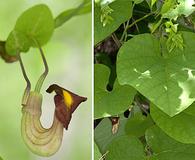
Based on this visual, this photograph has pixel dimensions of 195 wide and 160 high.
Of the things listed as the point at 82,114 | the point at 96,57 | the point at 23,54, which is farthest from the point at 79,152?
the point at 96,57

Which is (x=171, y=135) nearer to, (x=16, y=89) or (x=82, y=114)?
(x=82, y=114)

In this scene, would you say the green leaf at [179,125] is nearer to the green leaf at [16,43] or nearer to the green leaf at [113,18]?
the green leaf at [113,18]

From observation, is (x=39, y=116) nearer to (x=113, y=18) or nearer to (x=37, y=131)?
(x=37, y=131)

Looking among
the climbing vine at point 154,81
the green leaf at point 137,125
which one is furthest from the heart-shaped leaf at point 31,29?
the green leaf at point 137,125

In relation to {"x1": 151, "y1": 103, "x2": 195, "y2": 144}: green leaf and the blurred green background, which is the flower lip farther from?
{"x1": 151, "y1": 103, "x2": 195, "y2": 144}: green leaf

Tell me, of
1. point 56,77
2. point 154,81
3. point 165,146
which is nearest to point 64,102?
point 56,77

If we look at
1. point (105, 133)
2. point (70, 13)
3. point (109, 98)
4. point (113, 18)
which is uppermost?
point (70, 13)
